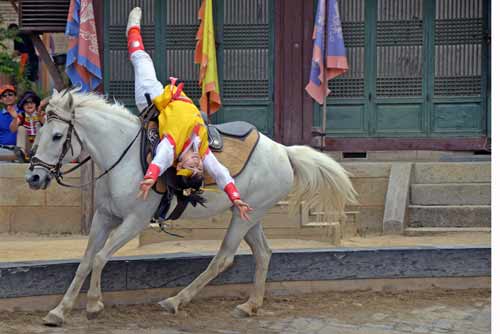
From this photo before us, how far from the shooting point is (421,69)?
13.5 meters

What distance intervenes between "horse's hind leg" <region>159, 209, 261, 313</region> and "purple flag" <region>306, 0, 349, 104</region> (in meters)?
5.14

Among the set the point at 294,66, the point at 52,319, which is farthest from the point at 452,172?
the point at 52,319

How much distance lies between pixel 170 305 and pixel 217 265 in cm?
50

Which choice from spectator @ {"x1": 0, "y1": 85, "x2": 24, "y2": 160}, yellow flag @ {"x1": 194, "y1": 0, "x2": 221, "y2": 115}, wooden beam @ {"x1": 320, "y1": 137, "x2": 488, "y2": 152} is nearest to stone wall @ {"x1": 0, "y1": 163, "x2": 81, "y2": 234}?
spectator @ {"x1": 0, "y1": 85, "x2": 24, "y2": 160}

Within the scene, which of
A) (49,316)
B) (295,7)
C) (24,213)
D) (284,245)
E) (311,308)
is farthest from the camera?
(295,7)

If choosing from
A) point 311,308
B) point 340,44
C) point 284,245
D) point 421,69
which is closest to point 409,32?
point 421,69

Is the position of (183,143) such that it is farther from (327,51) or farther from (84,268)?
(327,51)

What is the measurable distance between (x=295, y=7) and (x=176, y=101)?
260 inches

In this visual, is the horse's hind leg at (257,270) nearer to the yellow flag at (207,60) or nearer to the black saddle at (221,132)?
the black saddle at (221,132)

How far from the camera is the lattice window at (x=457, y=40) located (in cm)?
1338

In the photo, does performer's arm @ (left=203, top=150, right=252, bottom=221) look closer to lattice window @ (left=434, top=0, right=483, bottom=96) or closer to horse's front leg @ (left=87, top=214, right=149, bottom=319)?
horse's front leg @ (left=87, top=214, right=149, bottom=319)

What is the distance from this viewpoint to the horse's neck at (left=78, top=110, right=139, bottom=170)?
23.0 ft

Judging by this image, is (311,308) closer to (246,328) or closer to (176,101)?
(246,328)

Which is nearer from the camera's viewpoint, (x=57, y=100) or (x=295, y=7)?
(x=57, y=100)
